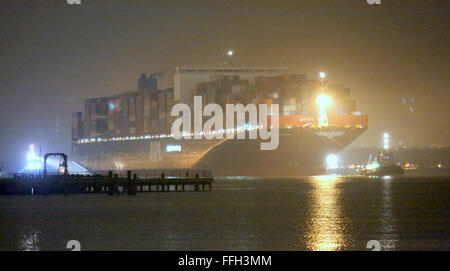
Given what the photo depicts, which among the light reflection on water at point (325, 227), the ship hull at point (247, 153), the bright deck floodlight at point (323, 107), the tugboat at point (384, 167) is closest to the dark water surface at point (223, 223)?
the light reflection on water at point (325, 227)

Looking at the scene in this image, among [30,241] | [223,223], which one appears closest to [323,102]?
[223,223]

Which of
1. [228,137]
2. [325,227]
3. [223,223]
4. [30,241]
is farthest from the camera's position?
[228,137]

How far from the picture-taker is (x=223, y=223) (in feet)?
101

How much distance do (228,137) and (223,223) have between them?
155ft

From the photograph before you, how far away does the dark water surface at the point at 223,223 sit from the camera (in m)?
24.1

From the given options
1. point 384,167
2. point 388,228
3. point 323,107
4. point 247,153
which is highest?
point 323,107

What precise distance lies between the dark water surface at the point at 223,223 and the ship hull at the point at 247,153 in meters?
30.0

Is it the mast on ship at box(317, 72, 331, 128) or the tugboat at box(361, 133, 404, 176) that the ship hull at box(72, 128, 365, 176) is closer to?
the mast on ship at box(317, 72, 331, 128)

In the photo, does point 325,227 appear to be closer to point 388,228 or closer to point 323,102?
point 388,228

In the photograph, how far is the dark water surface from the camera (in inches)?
949

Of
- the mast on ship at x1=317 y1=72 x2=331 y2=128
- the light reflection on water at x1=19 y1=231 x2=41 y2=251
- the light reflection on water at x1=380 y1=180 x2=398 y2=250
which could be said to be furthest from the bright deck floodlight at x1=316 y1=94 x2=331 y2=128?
the light reflection on water at x1=19 y1=231 x2=41 y2=251

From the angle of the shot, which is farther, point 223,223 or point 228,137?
point 228,137
